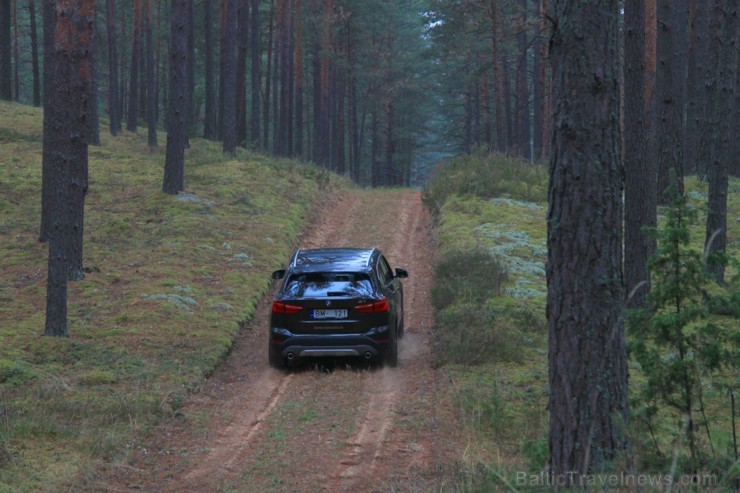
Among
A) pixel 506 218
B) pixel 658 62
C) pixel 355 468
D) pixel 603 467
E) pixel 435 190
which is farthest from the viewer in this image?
pixel 435 190

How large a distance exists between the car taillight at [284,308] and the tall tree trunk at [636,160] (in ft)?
17.0

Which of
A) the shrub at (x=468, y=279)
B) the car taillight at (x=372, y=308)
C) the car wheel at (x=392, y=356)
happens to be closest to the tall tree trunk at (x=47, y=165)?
the car taillight at (x=372, y=308)

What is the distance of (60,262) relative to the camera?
40.0 ft

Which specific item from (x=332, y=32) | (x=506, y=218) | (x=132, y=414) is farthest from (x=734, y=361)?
(x=332, y=32)

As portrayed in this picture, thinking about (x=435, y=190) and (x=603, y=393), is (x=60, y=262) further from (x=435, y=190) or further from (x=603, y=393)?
(x=435, y=190)

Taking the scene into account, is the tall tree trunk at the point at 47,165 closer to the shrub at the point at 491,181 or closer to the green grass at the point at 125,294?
the green grass at the point at 125,294

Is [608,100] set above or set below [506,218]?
above

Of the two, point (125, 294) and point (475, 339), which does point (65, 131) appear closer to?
point (125, 294)

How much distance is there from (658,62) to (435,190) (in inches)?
561

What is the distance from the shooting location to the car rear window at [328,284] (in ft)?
40.5

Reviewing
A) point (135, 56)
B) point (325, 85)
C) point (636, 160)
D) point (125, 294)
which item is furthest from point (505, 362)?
point (325, 85)

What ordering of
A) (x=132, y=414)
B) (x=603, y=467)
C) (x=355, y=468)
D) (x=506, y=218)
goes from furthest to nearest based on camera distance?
(x=506, y=218)
(x=132, y=414)
(x=355, y=468)
(x=603, y=467)

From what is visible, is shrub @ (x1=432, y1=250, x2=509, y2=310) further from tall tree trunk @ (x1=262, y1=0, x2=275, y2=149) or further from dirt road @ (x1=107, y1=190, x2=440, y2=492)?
tall tree trunk @ (x1=262, y1=0, x2=275, y2=149)

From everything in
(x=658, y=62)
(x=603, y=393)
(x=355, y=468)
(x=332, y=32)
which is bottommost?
(x=355, y=468)
